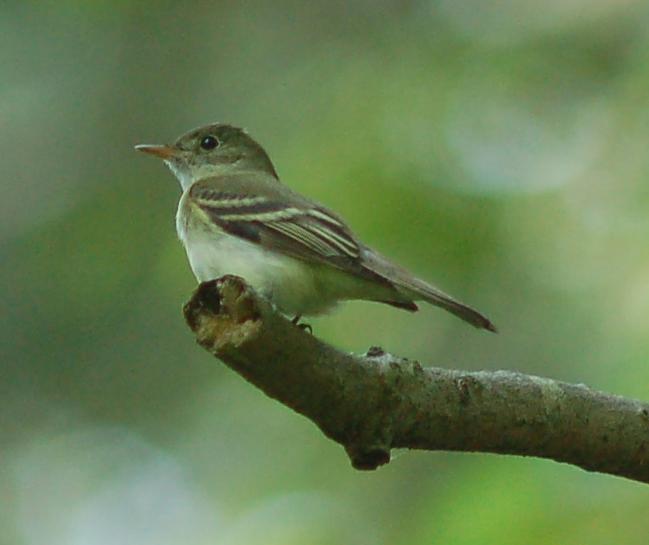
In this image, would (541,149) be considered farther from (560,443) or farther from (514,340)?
(560,443)

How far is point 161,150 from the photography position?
6.94m

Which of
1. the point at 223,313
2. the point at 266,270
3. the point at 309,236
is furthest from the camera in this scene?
the point at 309,236

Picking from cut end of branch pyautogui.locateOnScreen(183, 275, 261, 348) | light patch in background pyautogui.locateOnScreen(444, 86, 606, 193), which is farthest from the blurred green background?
cut end of branch pyautogui.locateOnScreen(183, 275, 261, 348)

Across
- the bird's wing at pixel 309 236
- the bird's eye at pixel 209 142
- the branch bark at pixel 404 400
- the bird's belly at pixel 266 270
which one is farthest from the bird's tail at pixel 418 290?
the bird's eye at pixel 209 142

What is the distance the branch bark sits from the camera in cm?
352

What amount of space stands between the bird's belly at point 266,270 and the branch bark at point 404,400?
5.06 ft

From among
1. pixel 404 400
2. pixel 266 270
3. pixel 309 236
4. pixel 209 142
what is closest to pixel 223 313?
pixel 404 400

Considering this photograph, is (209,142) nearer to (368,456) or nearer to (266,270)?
(266,270)

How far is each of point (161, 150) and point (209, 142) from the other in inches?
11.9

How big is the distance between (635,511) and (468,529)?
0.50 meters

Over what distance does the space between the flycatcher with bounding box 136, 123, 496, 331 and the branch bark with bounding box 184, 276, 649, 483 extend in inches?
37.7

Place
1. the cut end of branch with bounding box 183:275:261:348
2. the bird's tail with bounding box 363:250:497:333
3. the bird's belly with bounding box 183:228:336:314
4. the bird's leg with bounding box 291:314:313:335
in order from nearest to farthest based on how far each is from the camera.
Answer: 1. the cut end of branch with bounding box 183:275:261:348
2. the bird's leg with bounding box 291:314:313:335
3. the bird's tail with bounding box 363:250:497:333
4. the bird's belly with bounding box 183:228:336:314

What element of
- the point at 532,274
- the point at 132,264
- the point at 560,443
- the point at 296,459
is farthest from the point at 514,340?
the point at 560,443

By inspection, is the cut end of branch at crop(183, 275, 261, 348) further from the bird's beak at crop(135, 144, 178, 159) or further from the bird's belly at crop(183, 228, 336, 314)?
the bird's beak at crop(135, 144, 178, 159)
